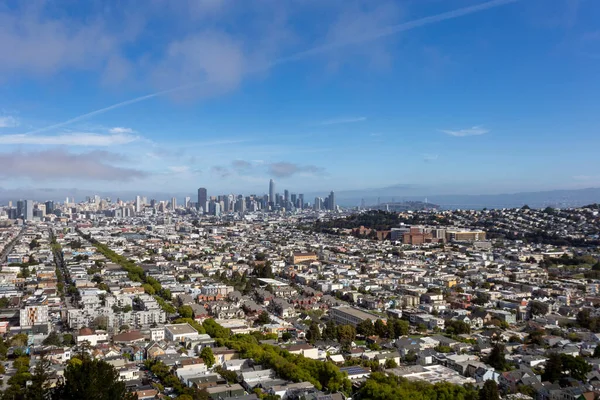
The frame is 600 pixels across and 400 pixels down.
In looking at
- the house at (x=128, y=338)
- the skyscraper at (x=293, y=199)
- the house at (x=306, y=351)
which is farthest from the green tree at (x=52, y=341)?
the skyscraper at (x=293, y=199)

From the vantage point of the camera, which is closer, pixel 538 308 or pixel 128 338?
pixel 128 338

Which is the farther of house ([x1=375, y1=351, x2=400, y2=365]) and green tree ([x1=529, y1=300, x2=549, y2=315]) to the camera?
green tree ([x1=529, y1=300, x2=549, y2=315])

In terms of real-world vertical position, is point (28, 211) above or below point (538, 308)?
above

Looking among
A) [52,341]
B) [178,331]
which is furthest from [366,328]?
[52,341]

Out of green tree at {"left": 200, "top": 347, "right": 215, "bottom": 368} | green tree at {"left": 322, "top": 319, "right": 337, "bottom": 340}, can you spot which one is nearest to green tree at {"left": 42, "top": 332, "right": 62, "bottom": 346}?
green tree at {"left": 200, "top": 347, "right": 215, "bottom": 368}

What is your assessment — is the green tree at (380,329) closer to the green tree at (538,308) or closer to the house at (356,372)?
the house at (356,372)

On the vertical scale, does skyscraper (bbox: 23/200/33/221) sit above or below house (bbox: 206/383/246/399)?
above

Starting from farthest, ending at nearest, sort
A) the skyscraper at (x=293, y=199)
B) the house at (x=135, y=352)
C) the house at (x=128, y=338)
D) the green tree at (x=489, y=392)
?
the skyscraper at (x=293, y=199), the house at (x=128, y=338), the house at (x=135, y=352), the green tree at (x=489, y=392)

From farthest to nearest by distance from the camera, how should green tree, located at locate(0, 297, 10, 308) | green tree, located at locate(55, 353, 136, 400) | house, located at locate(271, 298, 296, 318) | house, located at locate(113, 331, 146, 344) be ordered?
green tree, located at locate(0, 297, 10, 308) → house, located at locate(271, 298, 296, 318) → house, located at locate(113, 331, 146, 344) → green tree, located at locate(55, 353, 136, 400)

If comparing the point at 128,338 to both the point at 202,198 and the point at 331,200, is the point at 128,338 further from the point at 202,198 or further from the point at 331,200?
the point at 331,200

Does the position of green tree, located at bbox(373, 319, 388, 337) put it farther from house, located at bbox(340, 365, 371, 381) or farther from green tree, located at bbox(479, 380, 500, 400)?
green tree, located at bbox(479, 380, 500, 400)
